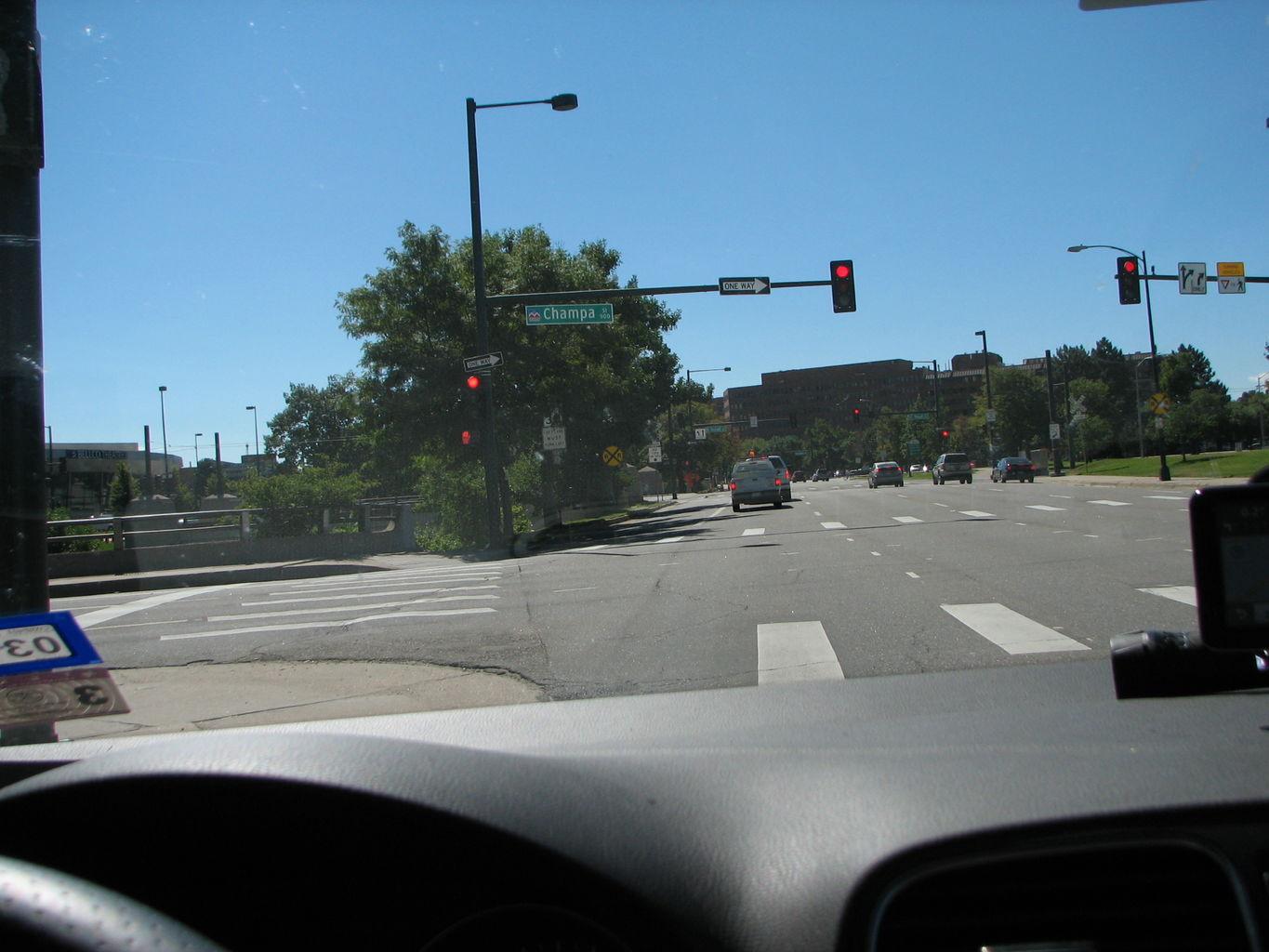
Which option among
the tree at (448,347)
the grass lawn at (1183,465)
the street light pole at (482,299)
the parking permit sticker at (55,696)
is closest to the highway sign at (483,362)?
the street light pole at (482,299)

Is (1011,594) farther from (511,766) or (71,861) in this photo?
(71,861)

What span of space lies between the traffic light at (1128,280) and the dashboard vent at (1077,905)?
77.2 ft

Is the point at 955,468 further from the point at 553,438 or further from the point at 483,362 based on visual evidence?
the point at 483,362

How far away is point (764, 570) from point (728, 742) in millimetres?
10091

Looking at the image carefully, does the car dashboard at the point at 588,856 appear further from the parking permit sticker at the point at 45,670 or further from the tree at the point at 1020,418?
the tree at the point at 1020,418

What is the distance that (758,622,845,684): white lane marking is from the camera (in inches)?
264

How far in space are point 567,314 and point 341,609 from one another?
1106 centimetres

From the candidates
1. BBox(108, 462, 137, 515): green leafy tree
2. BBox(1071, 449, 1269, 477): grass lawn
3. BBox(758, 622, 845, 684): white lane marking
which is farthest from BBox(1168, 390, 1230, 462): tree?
BBox(108, 462, 137, 515): green leafy tree

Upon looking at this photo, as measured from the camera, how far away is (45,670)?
3.79 metres

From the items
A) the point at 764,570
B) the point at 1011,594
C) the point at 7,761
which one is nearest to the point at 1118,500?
the point at 764,570

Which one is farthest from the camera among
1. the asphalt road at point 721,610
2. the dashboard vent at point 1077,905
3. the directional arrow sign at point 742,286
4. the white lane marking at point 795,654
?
the directional arrow sign at point 742,286

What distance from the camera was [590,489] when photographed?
4406 cm

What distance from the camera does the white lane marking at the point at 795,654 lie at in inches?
264

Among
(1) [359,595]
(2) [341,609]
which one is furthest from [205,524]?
(2) [341,609]
